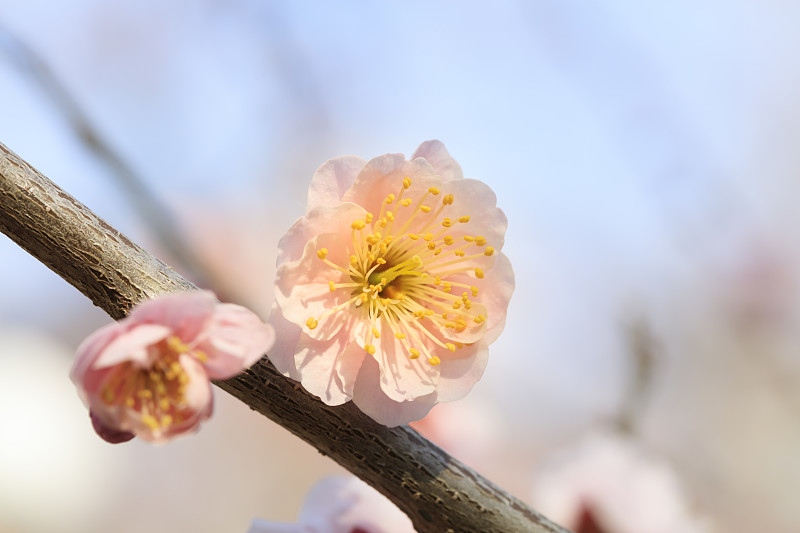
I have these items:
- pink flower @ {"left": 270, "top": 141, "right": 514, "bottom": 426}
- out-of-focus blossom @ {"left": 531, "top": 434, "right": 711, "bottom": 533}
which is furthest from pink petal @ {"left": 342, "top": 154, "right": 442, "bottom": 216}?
out-of-focus blossom @ {"left": 531, "top": 434, "right": 711, "bottom": 533}

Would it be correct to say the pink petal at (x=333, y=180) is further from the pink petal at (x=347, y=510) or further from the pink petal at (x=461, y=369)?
the pink petal at (x=347, y=510)

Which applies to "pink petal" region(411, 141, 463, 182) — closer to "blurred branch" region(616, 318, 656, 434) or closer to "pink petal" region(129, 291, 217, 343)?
"pink petal" region(129, 291, 217, 343)

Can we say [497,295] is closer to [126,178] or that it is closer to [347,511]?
[347,511]

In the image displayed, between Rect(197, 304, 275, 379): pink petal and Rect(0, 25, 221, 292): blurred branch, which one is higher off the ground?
Rect(0, 25, 221, 292): blurred branch

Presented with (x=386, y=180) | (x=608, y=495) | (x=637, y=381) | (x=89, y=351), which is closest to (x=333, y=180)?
(x=386, y=180)

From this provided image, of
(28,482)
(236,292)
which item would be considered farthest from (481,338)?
(28,482)

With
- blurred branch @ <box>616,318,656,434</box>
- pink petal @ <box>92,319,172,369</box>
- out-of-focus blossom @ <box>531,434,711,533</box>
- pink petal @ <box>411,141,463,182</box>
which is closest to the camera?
pink petal @ <box>92,319,172,369</box>

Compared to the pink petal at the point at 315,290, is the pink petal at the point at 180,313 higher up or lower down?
lower down

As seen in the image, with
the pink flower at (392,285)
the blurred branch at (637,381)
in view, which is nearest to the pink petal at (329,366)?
the pink flower at (392,285)
